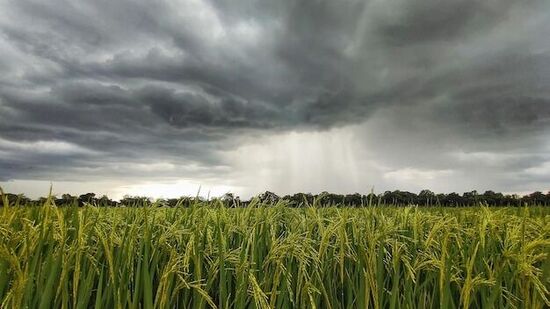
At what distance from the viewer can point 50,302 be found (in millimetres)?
4727

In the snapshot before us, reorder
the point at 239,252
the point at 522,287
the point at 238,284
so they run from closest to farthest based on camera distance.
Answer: the point at 238,284 → the point at 239,252 → the point at 522,287

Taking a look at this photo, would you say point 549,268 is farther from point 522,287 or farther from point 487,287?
point 487,287

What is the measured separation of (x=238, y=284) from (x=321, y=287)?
38.0 inches

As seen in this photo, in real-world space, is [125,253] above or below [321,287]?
above

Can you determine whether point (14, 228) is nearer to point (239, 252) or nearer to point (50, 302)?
point (50, 302)

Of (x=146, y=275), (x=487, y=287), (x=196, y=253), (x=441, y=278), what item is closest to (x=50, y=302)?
(x=146, y=275)

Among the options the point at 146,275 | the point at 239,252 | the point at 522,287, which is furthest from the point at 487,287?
the point at 146,275

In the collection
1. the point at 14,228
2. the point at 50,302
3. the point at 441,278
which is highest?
the point at 14,228

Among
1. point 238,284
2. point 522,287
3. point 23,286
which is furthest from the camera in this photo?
point 522,287

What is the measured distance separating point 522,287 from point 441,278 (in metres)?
1.22

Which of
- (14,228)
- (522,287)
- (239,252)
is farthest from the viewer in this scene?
(14,228)

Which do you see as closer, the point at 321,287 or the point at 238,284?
the point at 238,284

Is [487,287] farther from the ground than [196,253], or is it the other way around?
[196,253]

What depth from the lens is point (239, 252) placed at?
480cm
